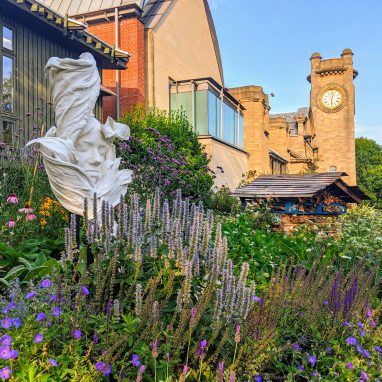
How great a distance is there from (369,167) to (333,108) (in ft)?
28.6

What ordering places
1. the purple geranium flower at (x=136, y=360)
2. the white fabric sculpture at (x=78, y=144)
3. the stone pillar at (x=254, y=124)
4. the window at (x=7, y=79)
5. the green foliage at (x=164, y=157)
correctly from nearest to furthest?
the purple geranium flower at (x=136, y=360), the white fabric sculpture at (x=78, y=144), the green foliage at (x=164, y=157), the window at (x=7, y=79), the stone pillar at (x=254, y=124)

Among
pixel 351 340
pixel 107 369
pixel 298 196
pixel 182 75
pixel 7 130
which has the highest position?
pixel 182 75

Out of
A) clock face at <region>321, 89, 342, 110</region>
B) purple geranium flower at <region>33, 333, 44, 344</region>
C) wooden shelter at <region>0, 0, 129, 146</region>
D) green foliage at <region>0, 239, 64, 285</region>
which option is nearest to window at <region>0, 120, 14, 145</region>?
wooden shelter at <region>0, 0, 129, 146</region>

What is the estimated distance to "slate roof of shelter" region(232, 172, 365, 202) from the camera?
25.3 feet

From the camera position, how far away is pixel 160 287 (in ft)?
7.99

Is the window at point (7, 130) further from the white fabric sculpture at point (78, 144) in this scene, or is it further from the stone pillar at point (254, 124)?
the stone pillar at point (254, 124)

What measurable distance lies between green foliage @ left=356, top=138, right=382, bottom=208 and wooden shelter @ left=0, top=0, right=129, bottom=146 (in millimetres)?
40815

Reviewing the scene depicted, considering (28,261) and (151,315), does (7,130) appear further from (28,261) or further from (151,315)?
(151,315)

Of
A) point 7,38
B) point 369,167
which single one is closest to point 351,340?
point 7,38

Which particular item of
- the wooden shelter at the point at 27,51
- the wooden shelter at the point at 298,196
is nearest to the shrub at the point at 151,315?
the wooden shelter at the point at 298,196

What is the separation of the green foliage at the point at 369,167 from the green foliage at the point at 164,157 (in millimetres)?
37650

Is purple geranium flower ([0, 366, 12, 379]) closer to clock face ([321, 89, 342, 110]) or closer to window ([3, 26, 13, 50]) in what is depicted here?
window ([3, 26, 13, 50])

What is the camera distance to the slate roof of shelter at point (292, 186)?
303 inches

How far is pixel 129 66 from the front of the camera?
14859 millimetres
